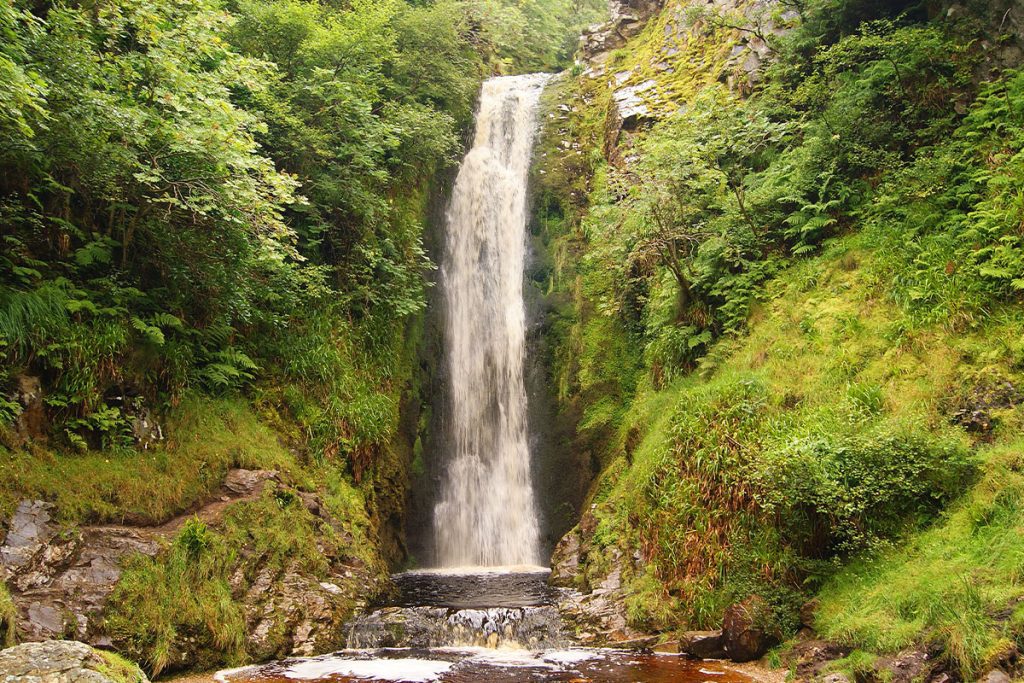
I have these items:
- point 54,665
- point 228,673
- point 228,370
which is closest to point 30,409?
point 228,370

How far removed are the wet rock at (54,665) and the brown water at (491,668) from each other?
2464mm

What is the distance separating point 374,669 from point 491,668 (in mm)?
1353

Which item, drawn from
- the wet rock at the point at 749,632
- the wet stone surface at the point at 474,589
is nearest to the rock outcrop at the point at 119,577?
the wet stone surface at the point at 474,589

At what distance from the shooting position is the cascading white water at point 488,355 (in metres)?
15.5

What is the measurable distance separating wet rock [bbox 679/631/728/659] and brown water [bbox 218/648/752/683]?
148mm

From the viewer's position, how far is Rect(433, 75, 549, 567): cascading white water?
15547 mm

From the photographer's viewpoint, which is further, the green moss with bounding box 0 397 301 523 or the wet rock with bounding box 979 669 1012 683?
the green moss with bounding box 0 397 301 523

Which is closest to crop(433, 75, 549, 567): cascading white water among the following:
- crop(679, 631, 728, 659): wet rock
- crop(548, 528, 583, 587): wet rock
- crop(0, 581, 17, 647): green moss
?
crop(548, 528, 583, 587): wet rock

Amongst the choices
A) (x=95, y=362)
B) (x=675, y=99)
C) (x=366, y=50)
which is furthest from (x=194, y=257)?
(x=675, y=99)

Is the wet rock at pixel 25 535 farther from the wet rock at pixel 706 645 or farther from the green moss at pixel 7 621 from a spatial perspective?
the wet rock at pixel 706 645

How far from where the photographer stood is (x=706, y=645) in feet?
25.7

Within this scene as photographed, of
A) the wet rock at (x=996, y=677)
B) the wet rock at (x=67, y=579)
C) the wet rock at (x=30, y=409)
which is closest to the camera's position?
the wet rock at (x=996, y=677)

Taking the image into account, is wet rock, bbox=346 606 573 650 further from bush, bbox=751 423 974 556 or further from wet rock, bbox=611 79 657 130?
wet rock, bbox=611 79 657 130

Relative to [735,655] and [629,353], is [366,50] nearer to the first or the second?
[629,353]
